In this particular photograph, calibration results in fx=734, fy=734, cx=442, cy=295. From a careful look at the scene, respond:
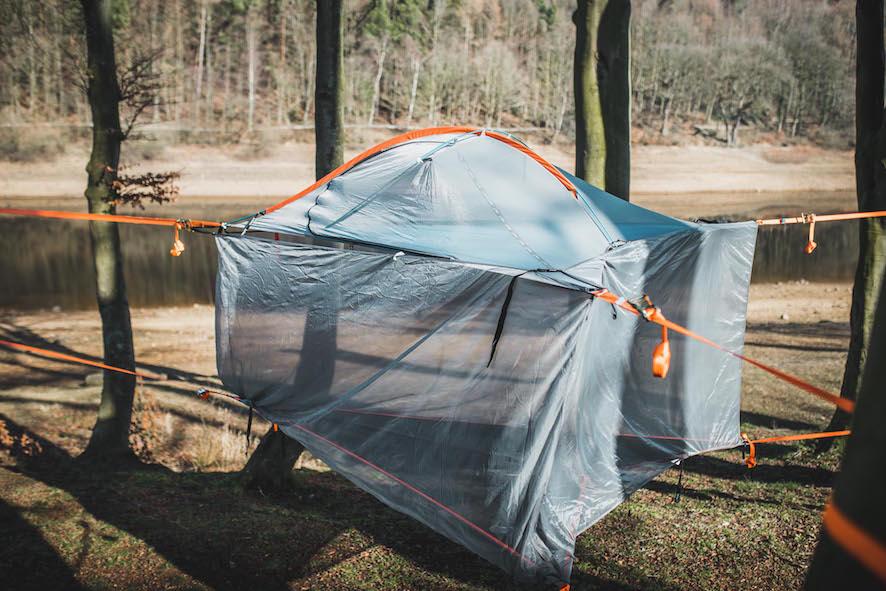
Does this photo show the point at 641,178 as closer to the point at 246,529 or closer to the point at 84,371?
the point at 84,371

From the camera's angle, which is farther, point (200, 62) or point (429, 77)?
point (429, 77)

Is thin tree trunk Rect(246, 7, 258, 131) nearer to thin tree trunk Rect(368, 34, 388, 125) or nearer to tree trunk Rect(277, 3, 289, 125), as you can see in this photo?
tree trunk Rect(277, 3, 289, 125)

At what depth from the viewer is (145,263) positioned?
22141 millimetres

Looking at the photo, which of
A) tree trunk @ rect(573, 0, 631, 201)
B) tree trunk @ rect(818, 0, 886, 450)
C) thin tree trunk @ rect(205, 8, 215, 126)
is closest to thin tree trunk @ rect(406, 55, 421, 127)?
thin tree trunk @ rect(205, 8, 215, 126)

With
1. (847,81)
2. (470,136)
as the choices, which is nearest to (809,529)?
(470,136)

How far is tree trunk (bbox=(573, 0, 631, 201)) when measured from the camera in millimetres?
7055

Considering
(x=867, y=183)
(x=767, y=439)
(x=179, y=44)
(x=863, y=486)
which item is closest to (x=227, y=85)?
(x=179, y=44)

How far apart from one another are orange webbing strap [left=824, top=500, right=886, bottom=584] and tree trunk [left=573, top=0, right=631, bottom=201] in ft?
19.2

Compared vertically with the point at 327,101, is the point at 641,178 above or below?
below

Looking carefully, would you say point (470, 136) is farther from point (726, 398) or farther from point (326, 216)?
point (726, 398)

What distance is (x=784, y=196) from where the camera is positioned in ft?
125

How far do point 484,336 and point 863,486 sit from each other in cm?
235

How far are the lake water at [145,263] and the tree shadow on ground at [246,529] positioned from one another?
42.6ft

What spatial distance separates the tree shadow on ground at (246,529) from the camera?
156 inches
